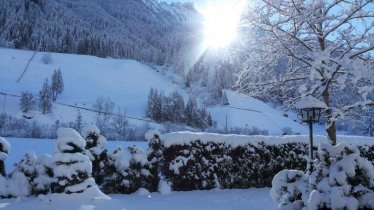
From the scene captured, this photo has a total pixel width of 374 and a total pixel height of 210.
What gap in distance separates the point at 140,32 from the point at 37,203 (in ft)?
436

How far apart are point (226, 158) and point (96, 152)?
3.68 m

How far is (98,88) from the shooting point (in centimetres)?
7969

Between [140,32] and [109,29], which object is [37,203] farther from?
[140,32]

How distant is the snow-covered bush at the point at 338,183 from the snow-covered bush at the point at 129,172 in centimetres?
497

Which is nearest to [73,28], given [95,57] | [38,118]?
[95,57]

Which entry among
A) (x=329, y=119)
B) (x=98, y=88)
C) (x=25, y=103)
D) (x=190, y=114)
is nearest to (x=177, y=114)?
(x=190, y=114)

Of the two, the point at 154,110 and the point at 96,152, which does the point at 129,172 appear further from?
the point at 154,110

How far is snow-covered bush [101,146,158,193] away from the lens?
9.57 metres

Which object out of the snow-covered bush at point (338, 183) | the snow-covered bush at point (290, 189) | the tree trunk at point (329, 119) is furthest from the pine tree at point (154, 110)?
the snow-covered bush at point (338, 183)

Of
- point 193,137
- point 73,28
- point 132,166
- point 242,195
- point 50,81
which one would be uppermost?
point 73,28

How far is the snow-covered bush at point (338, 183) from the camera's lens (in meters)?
4.81

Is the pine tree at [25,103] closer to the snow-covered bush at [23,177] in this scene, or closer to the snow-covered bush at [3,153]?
the snow-covered bush at [3,153]

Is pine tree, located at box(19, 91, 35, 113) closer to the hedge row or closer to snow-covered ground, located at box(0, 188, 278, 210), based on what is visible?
the hedge row

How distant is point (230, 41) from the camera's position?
9133 mm
